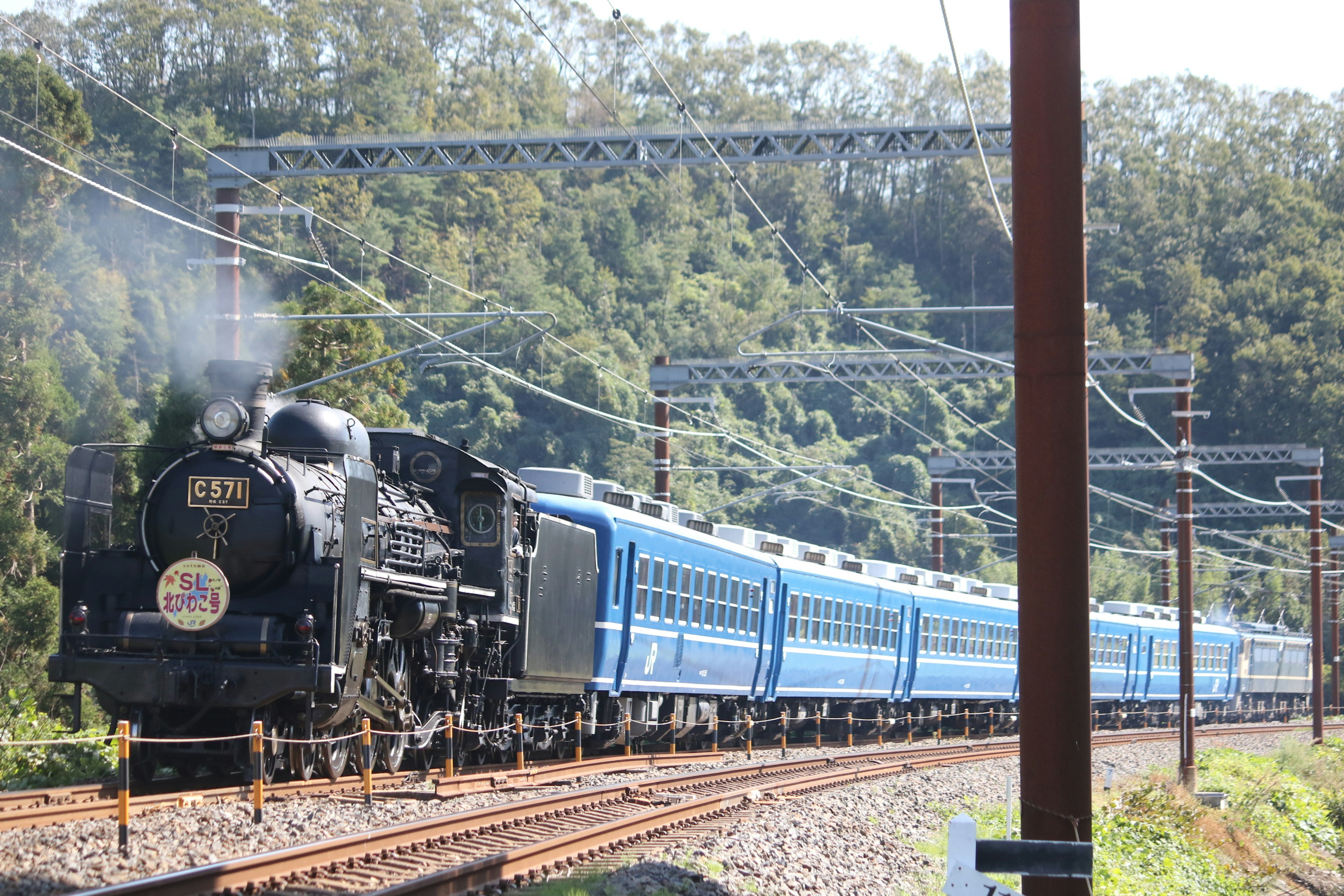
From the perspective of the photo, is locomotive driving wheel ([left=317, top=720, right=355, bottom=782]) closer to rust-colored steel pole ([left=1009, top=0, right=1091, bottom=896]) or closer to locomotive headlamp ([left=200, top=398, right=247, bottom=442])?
locomotive headlamp ([left=200, top=398, right=247, bottom=442])

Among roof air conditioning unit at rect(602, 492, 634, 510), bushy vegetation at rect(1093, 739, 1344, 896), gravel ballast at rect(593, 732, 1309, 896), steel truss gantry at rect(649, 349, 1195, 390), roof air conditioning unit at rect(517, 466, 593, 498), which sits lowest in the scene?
bushy vegetation at rect(1093, 739, 1344, 896)

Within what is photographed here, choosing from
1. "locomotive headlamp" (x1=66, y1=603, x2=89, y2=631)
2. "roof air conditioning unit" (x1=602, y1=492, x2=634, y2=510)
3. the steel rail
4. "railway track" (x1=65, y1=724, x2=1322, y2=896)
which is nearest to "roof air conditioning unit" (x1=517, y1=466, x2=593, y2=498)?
"roof air conditioning unit" (x1=602, y1=492, x2=634, y2=510)

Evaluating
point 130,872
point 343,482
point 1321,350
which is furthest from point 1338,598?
point 130,872

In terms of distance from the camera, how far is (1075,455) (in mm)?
7184

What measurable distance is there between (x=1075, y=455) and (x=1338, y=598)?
56.4m

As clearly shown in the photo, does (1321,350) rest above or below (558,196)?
below

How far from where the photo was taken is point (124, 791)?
29.8 ft

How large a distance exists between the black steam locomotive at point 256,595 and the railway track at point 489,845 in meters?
1.80

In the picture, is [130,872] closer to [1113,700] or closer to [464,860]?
[464,860]

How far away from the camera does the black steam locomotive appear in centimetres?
1160

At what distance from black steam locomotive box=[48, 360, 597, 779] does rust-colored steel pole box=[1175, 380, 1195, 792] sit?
14558 millimetres

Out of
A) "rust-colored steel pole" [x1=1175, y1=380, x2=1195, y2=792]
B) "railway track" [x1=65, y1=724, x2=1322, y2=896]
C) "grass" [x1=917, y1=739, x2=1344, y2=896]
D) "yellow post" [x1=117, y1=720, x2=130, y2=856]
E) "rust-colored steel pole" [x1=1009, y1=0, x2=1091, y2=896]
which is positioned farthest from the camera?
"rust-colored steel pole" [x1=1175, y1=380, x2=1195, y2=792]

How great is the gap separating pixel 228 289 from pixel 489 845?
896 centimetres

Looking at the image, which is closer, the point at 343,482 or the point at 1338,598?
the point at 343,482
